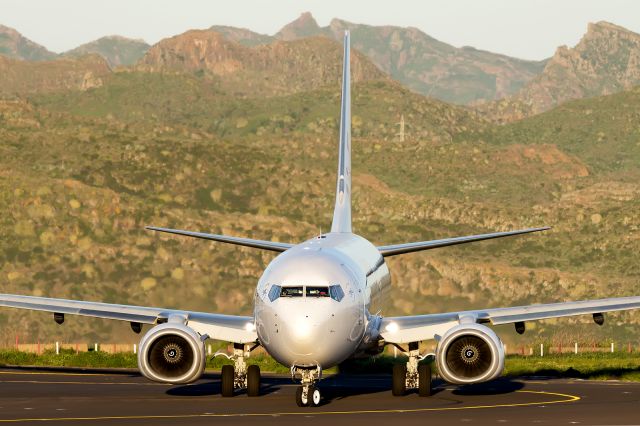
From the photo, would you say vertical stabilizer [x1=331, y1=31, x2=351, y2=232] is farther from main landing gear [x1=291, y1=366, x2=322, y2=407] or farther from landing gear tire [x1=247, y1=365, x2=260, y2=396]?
main landing gear [x1=291, y1=366, x2=322, y2=407]

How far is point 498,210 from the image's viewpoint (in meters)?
Result: 180

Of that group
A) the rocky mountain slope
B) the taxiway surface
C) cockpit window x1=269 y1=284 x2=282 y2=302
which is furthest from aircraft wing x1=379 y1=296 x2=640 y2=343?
the rocky mountain slope

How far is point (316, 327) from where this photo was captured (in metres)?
33.0

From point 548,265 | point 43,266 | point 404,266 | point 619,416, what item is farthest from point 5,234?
point 619,416

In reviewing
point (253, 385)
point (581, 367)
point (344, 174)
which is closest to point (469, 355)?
point (253, 385)

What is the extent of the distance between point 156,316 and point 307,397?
7.66 m

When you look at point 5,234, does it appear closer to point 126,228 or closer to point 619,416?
point 126,228

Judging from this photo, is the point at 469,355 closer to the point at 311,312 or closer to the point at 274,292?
the point at 311,312

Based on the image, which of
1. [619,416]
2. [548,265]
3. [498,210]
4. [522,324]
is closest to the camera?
[619,416]

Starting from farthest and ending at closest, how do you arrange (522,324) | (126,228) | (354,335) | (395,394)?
(126,228) < (522,324) < (395,394) < (354,335)

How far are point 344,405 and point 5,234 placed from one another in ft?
363

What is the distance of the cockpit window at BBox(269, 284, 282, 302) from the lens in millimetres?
33900

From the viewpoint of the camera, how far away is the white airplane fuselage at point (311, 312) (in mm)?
33094

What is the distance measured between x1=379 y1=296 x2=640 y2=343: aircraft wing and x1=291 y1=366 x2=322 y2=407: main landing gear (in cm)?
461
